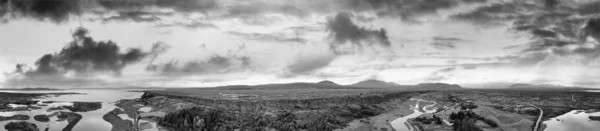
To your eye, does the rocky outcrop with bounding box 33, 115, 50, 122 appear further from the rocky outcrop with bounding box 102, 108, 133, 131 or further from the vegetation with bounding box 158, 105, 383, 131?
the vegetation with bounding box 158, 105, 383, 131

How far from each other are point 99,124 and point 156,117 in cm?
1030

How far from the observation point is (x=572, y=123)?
6359cm

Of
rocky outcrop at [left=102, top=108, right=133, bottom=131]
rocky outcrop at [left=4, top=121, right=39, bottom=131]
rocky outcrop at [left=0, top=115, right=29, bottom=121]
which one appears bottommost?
rocky outcrop at [left=102, top=108, right=133, bottom=131]

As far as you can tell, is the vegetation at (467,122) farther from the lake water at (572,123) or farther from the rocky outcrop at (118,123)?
the rocky outcrop at (118,123)

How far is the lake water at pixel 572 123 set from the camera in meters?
57.7

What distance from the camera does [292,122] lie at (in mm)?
57969

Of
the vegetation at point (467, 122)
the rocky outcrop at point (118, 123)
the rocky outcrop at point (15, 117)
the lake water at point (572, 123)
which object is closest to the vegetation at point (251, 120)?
the rocky outcrop at point (118, 123)

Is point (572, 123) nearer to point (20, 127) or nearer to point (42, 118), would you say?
point (20, 127)

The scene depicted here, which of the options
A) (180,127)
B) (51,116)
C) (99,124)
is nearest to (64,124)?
(99,124)

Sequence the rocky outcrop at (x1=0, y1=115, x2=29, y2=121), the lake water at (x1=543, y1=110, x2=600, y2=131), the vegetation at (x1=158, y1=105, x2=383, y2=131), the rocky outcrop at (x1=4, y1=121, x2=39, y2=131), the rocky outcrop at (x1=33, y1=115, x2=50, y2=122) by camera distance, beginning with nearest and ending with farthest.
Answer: the rocky outcrop at (x1=4, y1=121, x2=39, y2=131), the vegetation at (x1=158, y1=105, x2=383, y2=131), the lake water at (x1=543, y1=110, x2=600, y2=131), the rocky outcrop at (x1=0, y1=115, x2=29, y2=121), the rocky outcrop at (x1=33, y1=115, x2=50, y2=122)

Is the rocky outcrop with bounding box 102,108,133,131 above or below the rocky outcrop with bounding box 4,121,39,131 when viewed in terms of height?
below

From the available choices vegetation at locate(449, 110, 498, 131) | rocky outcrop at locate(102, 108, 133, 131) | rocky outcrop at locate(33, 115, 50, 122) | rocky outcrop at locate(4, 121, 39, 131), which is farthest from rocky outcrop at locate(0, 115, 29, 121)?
vegetation at locate(449, 110, 498, 131)

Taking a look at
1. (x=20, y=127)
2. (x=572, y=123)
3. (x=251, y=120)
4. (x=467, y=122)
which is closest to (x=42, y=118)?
(x=20, y=127)

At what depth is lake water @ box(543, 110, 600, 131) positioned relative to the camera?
57713 mm
